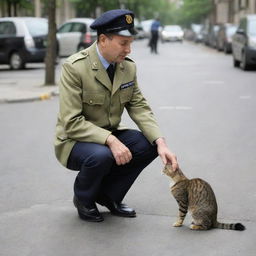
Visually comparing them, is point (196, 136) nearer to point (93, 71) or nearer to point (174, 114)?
point (174, 114)

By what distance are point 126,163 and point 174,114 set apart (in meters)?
6.47

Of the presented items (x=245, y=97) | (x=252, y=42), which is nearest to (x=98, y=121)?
(x=245, y=97)

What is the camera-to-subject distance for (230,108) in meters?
12.3

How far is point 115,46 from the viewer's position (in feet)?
15.6

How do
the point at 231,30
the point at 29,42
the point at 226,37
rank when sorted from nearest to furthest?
the point at 29,42 < the point at 226,37 < the point at 231,30

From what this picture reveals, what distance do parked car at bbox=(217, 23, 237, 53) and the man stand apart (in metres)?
30.2

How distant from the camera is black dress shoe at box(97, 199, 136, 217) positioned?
17.4ft

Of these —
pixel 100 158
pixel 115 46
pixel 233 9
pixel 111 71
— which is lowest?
pixel 100 158

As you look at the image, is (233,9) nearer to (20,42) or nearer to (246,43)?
(246,43)

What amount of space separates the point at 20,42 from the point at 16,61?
85 centimetres

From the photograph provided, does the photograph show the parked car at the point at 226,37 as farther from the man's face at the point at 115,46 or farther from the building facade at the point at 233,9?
the man's face at the point at 115,46

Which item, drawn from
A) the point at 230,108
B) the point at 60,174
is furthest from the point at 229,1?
the point at 60,174

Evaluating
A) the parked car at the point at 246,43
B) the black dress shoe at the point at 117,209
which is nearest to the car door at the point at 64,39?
the parked car at the point at 246,43

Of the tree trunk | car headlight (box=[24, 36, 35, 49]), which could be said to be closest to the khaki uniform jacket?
the tree trunk
